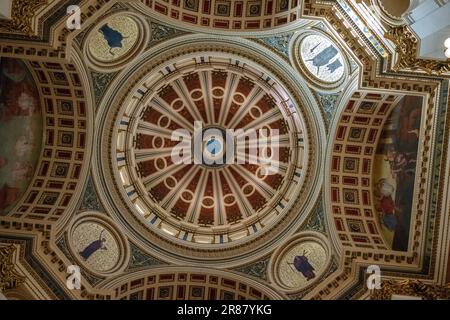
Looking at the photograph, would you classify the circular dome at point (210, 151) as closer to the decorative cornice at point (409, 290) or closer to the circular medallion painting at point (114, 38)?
the circular medallion painting at point (114, 38)

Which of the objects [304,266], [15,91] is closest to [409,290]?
[304,266]

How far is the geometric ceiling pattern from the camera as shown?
1978 centimetres

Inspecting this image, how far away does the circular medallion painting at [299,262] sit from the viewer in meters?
21.9

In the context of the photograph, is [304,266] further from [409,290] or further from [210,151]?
[210,151]

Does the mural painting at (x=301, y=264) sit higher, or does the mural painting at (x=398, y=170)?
the mural painting at (x=398, y=170)

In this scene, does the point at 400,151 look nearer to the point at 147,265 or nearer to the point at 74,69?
the point at 147,265

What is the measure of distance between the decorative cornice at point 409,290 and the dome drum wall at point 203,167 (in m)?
3.53

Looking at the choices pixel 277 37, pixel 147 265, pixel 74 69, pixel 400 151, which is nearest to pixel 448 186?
pixel 400 151

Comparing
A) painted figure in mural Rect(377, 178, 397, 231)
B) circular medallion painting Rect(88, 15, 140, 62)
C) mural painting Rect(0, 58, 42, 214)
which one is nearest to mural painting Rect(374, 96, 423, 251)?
painted figure in mural Rect(377, 178, 397, 231)

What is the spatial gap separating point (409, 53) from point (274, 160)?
6493 millimetres

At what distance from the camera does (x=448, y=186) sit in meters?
19.7

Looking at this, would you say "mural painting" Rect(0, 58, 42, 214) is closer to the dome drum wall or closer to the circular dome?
the dome drum wall

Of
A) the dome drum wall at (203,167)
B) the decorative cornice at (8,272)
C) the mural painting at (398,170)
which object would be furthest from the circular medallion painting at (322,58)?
the decorative cornice at (8,272)

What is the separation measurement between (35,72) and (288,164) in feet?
26.1
